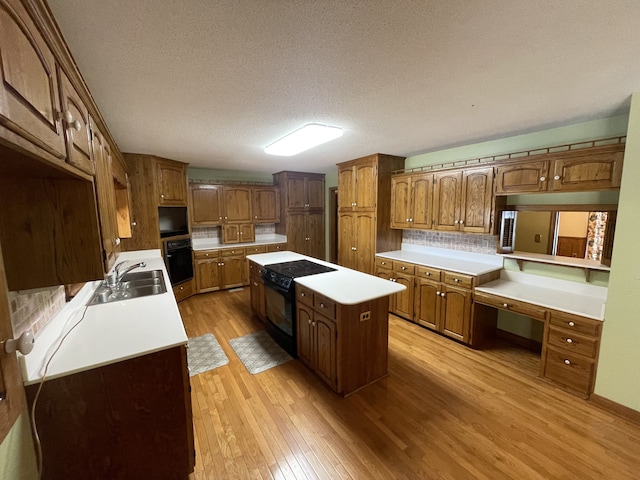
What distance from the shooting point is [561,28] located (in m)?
1.13

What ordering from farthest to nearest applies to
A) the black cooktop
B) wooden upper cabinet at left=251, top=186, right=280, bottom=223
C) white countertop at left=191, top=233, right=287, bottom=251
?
1. wooden upper cabinet at left=251, top=186, right=280, bottom=223
2. white countertop at left=191, top=233, right=287, bottom=251
3. the black cooktop

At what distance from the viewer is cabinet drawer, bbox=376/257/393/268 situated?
11.8ft

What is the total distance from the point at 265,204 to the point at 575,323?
4.68 m

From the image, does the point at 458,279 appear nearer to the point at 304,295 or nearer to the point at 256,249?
the point at 304,295

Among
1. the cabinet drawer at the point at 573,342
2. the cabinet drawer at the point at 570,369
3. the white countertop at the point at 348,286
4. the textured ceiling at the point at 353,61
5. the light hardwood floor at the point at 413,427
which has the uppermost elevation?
the textured ceiling at the point at 353,61

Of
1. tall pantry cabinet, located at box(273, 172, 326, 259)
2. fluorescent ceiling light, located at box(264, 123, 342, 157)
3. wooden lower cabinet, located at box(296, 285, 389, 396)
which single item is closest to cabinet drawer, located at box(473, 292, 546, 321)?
wooden lower cabinet, located at box(296, 285, 389, 396)

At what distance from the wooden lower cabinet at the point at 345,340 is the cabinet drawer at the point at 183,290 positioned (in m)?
2.59

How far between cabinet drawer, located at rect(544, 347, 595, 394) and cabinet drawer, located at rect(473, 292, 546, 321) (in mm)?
293

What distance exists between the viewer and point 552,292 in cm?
253

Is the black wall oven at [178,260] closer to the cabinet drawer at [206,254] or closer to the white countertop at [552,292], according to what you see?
the cabinet drawer at [206,254]

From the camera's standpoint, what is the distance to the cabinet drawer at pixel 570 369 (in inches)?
81.1

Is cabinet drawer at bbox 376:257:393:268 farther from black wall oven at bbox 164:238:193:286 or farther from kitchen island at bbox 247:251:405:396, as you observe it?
black wall oven at bbox 164:238:193:286

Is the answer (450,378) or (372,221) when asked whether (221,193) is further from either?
(450,378)

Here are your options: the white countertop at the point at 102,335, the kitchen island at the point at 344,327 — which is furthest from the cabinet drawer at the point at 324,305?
the white countertop at the point at 102,335
